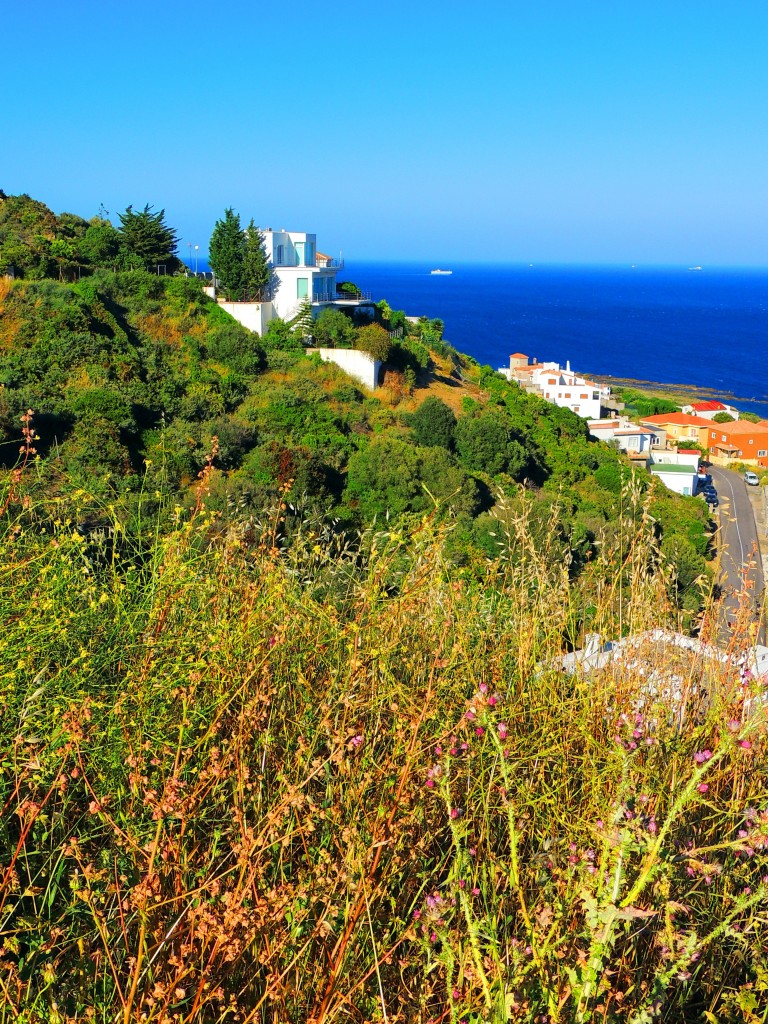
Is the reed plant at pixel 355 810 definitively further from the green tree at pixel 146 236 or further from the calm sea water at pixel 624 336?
the calm sea water at pixel 624 336

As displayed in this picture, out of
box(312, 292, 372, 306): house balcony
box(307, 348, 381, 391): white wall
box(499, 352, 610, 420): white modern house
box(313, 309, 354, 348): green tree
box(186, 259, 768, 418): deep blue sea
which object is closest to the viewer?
box(307, 348, 381, 391): white wall

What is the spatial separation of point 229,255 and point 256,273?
4.11 ft

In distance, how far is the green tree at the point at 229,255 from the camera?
29.8 meters

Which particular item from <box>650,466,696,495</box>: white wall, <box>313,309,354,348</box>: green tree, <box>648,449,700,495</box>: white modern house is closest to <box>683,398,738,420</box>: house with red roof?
<box>648,449,700,495</box>: white modern house

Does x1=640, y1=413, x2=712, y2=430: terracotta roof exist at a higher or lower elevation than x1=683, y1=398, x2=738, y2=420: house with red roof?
lower

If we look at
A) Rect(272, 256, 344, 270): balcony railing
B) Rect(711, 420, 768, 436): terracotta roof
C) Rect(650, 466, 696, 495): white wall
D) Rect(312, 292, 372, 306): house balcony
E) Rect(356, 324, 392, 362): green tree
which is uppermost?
Rect(272, 256, 344, 270): balcony railing

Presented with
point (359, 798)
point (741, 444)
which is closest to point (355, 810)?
point (359, 798)

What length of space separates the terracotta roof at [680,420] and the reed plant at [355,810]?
179ft

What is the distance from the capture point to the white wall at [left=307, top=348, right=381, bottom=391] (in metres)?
27.7

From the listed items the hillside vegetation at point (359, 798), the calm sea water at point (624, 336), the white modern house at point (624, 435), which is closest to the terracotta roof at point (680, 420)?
the white modern house at point (624, 435)

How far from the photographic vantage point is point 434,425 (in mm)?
24688

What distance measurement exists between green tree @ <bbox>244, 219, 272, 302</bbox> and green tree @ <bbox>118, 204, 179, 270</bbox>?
2619 millimetres

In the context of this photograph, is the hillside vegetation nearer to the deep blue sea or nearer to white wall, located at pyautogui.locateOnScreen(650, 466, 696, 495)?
white wall, located at pyautogui.locateOnScreen(650, 466, 696, 495)

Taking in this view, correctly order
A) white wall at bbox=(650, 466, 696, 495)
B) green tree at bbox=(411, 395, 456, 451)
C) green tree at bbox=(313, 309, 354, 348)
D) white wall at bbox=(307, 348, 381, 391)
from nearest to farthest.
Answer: green tree at bbox=(411, 395, 456, 451) < white wall at bbox=(307, 348, 381, 391) < green tree at bbox=(313, 309, 354, 348) < white wall at bbox=(650, 466, 696, 495)
